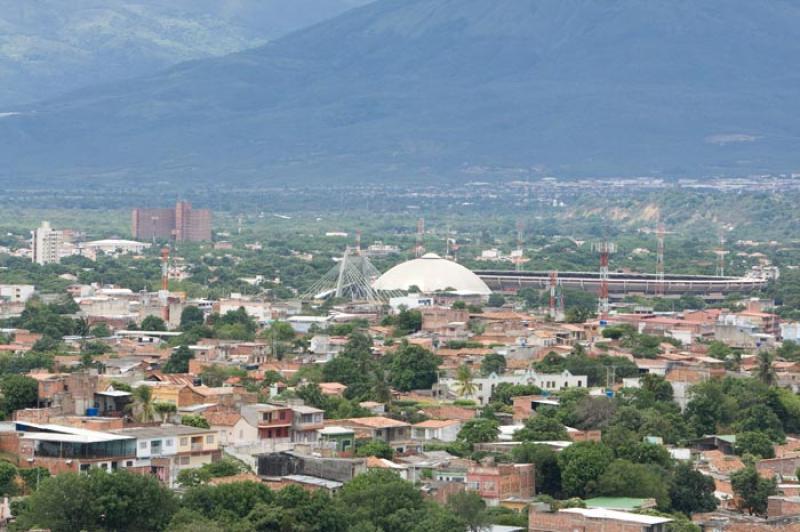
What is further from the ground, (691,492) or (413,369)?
(413,369)

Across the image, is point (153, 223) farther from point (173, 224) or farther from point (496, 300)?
point (496, 300)

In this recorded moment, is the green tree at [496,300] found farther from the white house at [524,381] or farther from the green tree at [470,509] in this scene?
the green tree at [470,509]

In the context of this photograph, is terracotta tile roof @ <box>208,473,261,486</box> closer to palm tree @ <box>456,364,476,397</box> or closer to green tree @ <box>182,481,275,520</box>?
green tree @ <box>182,481,275,520</box>

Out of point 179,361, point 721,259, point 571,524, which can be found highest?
point 721,259

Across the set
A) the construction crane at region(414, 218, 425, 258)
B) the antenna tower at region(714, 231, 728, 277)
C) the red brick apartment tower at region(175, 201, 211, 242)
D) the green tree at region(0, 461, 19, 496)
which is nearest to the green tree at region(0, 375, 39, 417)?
the green tree at region(0, 461, 19, 496)

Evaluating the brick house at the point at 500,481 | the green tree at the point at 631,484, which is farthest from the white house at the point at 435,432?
the green tree at the point at 631,484

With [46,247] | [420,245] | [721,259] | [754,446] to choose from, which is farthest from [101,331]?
[721,259]
